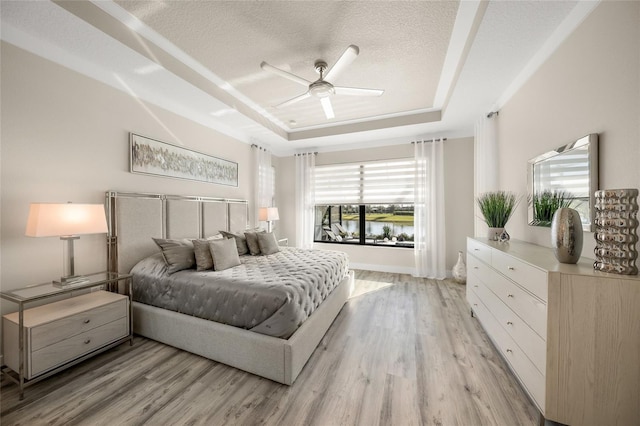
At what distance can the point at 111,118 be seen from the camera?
2.62 meters

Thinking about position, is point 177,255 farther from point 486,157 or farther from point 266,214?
point 486,157

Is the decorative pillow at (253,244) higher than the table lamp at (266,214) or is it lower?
lower

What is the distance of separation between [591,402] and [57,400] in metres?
3.21

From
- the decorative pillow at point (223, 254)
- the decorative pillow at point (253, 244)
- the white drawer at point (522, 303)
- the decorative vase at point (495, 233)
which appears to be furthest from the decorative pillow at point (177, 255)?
the decorative vase at point (495, 233)

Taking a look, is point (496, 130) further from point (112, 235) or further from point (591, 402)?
point (112, 235)

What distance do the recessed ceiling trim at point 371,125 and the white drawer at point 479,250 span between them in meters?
2.21

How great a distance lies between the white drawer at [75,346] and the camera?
169 centimetres

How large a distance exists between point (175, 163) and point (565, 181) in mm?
4192

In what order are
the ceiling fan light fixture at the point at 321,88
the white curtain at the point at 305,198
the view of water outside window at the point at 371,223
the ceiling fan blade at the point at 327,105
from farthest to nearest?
the white curtain at the point at 305,198, the view of water outside window at the point at 371,223, the ceiling fan blade at the point at 327,105, the ceiling fan light fixture at the point at 321,88

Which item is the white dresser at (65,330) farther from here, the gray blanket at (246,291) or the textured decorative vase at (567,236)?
the textured decorative vase at (567,236)

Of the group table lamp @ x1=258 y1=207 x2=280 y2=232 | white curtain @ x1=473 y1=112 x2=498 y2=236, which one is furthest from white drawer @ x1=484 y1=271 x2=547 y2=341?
table lamp @ x1=258 y1=207 x2=280 y2=232

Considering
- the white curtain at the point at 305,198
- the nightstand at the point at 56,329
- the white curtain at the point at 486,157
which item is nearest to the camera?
the nightstand at the point at 56,329

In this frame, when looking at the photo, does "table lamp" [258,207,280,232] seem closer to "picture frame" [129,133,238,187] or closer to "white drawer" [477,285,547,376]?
"picture frame" [129,133,238,187]

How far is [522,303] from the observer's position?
1.60 metres
